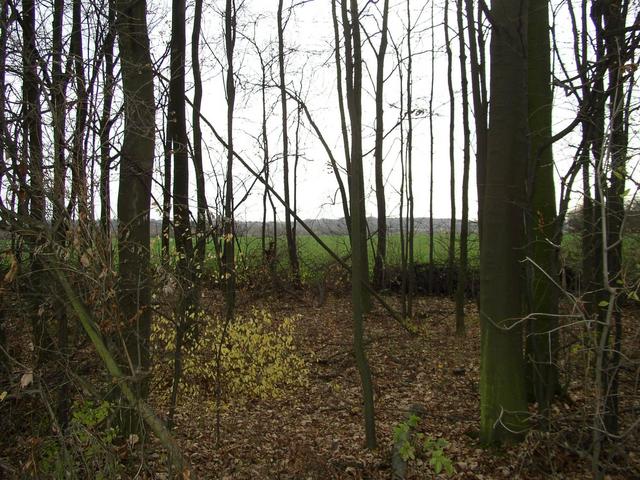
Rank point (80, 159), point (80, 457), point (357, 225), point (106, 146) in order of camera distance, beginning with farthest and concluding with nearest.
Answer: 1. point (357, 225)
2. point (106, 146)
3. point (80, 159)
4. point (80, 457)

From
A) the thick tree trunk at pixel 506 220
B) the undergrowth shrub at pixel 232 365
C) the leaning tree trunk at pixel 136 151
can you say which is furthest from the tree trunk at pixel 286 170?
the thick tree trunk at pixel 506 220

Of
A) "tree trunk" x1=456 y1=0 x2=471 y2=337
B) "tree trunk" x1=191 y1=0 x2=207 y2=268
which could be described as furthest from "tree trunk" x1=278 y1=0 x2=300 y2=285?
"tree trunk" x1=456 y1=0 x2=471 y2=337

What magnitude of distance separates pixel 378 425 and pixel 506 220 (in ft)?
10.00

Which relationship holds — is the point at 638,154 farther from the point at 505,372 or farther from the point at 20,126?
the point at 20,126

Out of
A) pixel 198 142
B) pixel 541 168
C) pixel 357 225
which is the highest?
pixel 198 142

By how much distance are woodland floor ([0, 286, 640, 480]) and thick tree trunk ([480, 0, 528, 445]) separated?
18.5 inches

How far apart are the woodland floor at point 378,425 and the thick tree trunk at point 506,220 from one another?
47 centimetres

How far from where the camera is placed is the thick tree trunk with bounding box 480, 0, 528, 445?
17.4 feet

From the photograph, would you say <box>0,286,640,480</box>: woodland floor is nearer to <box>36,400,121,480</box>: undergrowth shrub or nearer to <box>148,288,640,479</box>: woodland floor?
<box>148,288,640,479</box>: woodland floor

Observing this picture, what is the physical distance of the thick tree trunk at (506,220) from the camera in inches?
209

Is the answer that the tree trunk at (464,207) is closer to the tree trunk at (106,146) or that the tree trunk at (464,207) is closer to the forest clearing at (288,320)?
the forest clearing at (288,320)

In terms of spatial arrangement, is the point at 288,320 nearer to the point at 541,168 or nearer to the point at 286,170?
the point at 541,168

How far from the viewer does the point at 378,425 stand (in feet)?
21.7

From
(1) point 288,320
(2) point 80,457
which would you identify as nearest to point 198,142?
(1) point 288,320
